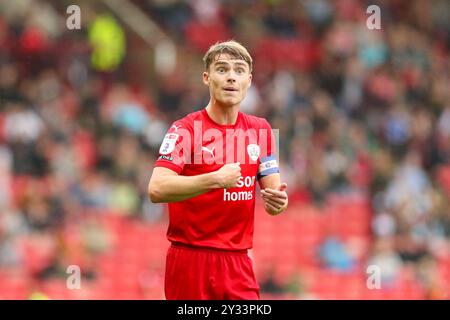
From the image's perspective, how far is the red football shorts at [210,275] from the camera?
7508mm

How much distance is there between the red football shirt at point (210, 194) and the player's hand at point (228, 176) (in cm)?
40

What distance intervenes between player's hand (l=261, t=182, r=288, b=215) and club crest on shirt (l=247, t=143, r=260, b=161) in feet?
0.89

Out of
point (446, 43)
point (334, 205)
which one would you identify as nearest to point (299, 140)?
point (334, 205)

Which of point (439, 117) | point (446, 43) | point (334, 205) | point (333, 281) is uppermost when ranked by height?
point (446, 43)

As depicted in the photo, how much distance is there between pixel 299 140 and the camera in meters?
17.7

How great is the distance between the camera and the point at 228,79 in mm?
7523

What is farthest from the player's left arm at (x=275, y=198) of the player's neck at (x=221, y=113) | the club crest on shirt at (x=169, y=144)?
the club crest on shirt at (x=169, y=144)

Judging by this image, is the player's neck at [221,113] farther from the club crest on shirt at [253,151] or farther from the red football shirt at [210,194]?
the club crest on shirt at [253,151]

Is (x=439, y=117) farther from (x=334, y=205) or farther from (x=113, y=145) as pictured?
(x=113, y=145)

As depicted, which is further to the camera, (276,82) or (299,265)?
(276,82)

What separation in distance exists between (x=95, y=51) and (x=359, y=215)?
4.67 metres

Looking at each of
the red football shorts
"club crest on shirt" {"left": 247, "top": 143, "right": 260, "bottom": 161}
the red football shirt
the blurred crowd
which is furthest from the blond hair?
the blurred crowd

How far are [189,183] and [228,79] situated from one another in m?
0.76

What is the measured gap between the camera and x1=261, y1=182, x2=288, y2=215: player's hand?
7438mm
